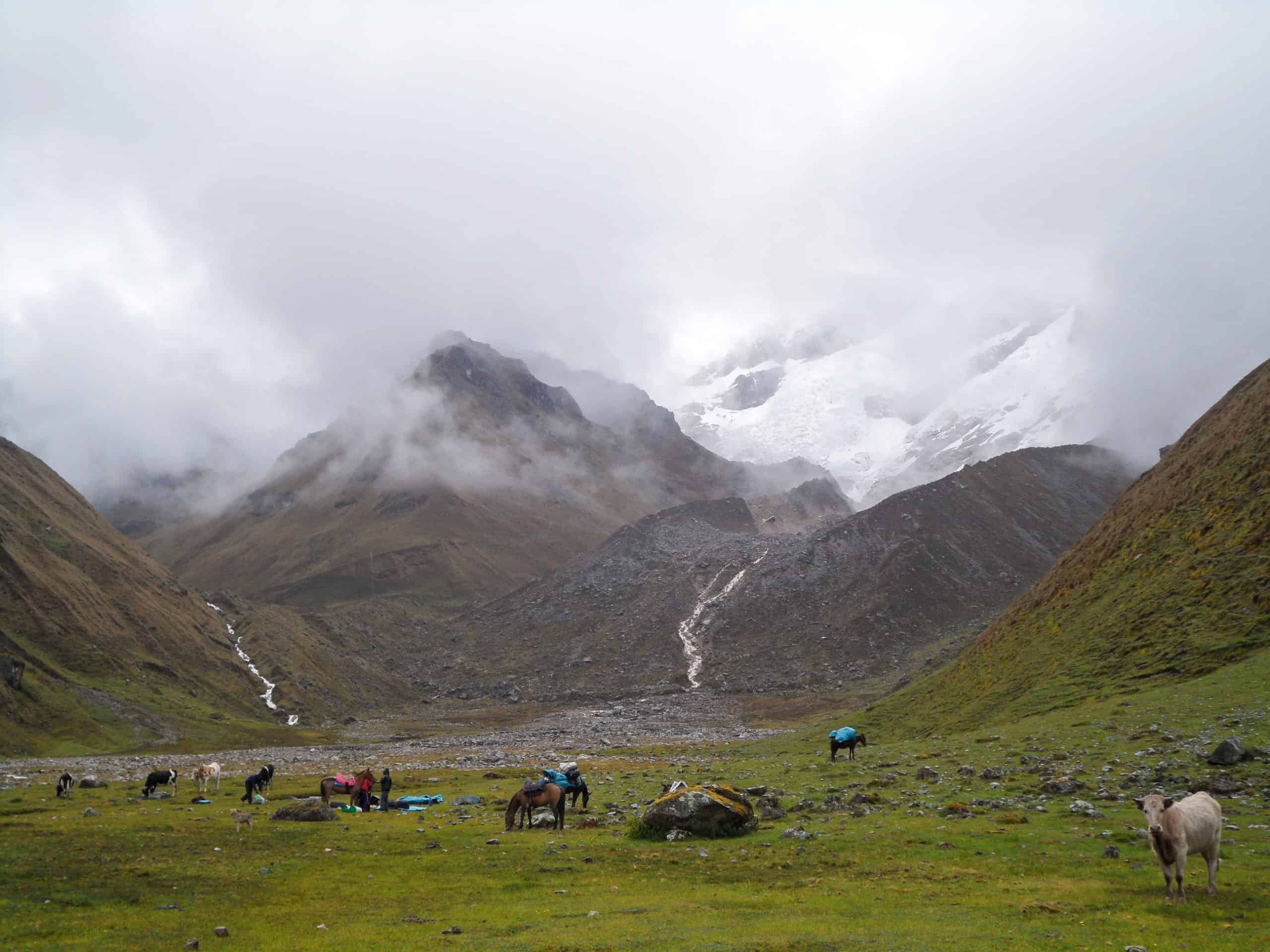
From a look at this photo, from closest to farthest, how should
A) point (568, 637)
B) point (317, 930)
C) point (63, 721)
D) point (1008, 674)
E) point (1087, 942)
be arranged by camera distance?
point (1087, 942)
point (317, 930)
point (1008, 674)
point (63, 721)
point (568, 637)

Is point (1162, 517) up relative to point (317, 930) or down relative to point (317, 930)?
up

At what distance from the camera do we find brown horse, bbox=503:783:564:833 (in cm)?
2969

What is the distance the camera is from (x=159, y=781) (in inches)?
1602

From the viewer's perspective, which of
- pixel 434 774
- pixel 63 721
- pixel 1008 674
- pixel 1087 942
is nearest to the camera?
pixel 1087 942

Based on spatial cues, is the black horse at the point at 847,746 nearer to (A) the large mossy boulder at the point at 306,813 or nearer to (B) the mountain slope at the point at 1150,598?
(B) the mountain slope at the point at 1150,598

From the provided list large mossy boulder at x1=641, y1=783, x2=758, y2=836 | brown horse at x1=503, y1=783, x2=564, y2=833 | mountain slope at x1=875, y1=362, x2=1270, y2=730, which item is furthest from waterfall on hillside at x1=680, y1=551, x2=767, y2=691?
large mossy boulder at x1=641, y1=783, x2=758, y2=836

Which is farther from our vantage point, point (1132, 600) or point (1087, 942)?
point (1132, 600)

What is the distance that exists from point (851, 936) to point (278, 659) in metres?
140

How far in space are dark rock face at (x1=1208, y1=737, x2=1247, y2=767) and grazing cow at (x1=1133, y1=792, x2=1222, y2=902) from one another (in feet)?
43.1

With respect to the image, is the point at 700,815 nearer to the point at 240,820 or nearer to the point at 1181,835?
the point at 1181,835

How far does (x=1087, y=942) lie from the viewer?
49.1 feet

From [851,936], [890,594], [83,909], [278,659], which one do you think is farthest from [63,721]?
[890,594]

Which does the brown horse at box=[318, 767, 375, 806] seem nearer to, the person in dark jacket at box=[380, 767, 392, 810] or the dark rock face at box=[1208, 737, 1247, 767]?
the person in dark jacket at box=[380, 767, 392, 810]

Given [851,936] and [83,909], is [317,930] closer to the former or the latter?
[83,909]
